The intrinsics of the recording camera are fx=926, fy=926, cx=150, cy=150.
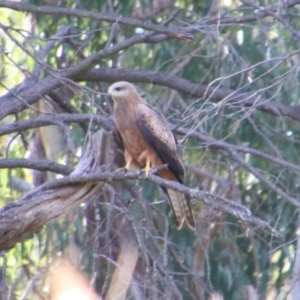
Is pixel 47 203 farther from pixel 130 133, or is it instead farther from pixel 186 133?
pixel 186 133


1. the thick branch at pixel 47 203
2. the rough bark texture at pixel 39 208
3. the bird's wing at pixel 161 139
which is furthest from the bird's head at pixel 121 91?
the thick branch at pixel 47 203

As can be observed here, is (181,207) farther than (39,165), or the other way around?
(181,207)

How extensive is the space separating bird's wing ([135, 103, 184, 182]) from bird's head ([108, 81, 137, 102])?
0.70 ft

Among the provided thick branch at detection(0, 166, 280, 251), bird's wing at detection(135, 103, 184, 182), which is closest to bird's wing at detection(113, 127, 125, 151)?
bird's wing at detection(135, 103, 184, 182)

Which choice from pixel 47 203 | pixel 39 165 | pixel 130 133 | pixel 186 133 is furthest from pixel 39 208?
pixel 186 133

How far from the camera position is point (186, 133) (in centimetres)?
653

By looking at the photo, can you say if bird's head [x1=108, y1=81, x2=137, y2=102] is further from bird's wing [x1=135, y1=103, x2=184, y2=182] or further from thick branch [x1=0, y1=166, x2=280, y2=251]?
thick branch [x1=0, y1=166, x2=280, y2=251]

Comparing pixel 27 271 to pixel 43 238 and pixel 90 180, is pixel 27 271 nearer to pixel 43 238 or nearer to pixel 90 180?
pixel 43 238

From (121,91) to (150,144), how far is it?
461 millimetres

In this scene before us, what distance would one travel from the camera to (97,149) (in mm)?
5793

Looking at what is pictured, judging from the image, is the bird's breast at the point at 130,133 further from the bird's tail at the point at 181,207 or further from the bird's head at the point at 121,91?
the bird's tail at the point at 181,207

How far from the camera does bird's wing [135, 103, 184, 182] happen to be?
6465 millimetres

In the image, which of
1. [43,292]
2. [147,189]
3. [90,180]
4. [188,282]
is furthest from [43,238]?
[90,180]

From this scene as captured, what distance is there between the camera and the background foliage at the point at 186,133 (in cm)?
670
